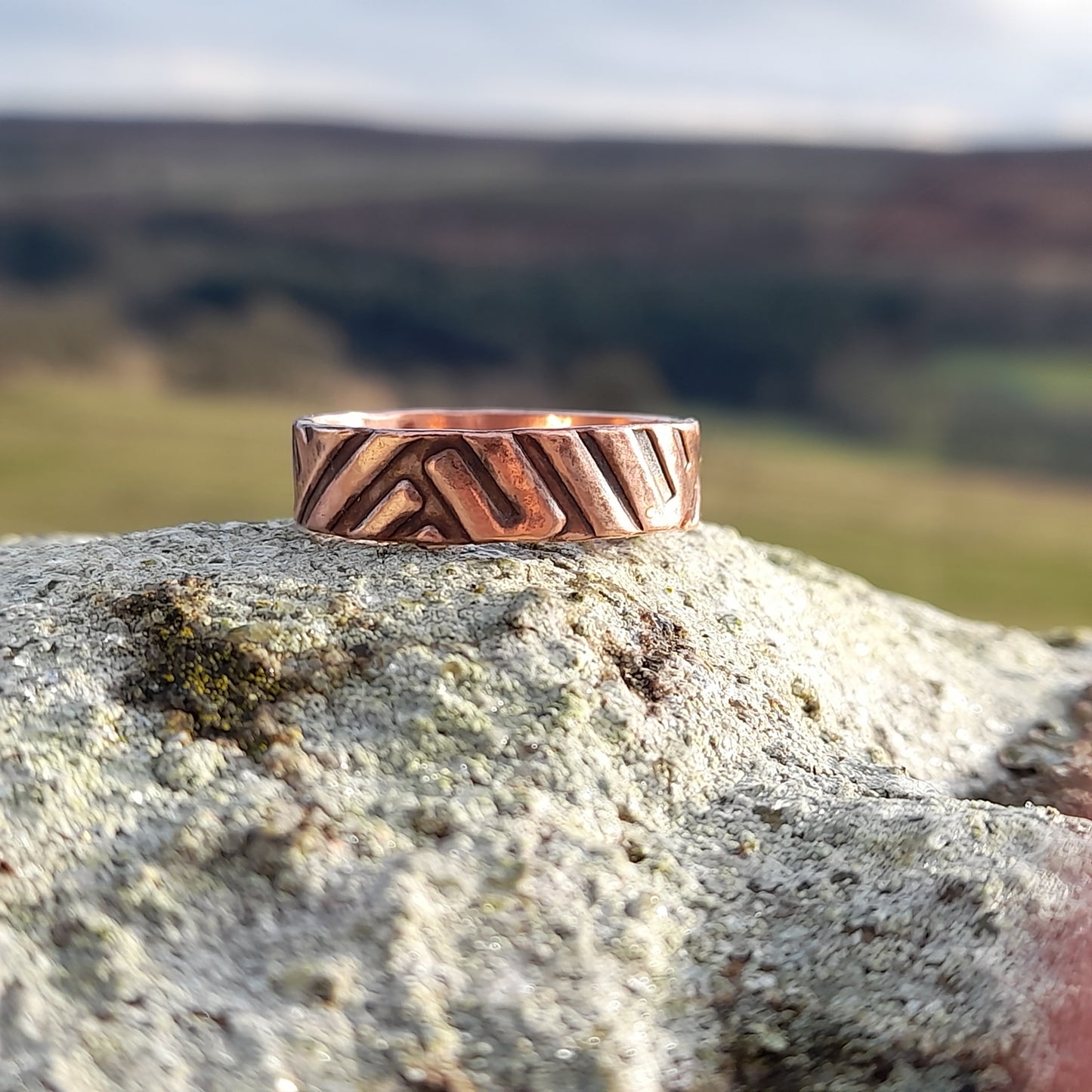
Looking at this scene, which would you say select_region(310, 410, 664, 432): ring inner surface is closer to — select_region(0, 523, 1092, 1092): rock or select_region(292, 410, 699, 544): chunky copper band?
select_region(292, 410, 699, 544): chunky copper band

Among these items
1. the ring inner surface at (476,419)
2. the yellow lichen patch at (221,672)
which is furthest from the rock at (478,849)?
the ring inner surface at (476,419)

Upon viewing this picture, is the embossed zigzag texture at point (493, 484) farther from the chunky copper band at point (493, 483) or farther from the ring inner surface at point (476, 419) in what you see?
the ring inner surface at point (476, 419)

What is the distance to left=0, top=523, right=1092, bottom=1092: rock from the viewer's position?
1235 mm

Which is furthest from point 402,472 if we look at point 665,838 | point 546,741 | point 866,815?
point 866,815

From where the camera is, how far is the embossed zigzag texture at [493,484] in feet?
6.24

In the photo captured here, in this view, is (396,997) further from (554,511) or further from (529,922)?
(554,511)

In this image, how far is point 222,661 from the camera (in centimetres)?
164

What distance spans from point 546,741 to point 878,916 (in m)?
0.46

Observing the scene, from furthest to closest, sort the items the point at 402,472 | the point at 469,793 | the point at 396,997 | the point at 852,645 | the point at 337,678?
the point at 852,645
the point at 402,472
the point at 337,678
the point at 469,793
the point at 396,997

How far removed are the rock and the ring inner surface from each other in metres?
0.56

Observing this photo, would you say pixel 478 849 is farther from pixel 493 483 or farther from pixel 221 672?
pixel 493 483

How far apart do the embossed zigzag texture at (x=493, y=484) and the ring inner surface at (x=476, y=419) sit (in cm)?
43

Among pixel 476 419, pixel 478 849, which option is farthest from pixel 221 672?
pixel 476 419

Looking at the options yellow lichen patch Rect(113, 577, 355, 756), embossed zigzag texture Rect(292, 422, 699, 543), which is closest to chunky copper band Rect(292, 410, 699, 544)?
embossed zigzag texture Rect(292, 422, 699, 543)
